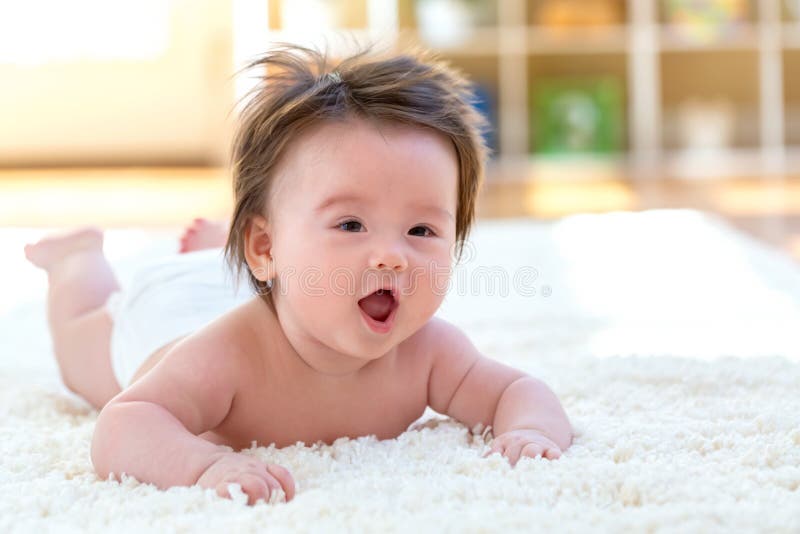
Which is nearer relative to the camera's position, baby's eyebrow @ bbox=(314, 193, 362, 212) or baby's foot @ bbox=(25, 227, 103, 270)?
baby's eyebrow @ bbox=(314, 193, 362, 212)

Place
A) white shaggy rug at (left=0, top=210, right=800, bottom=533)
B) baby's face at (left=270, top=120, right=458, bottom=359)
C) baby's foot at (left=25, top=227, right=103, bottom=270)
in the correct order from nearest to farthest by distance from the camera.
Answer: white shaggy rug at (left=0, top=210, right=800, bottom=533), baby's face at (left=270, top=120, right=458, bottom=359), baby's foot at (left=25, top=227, right=103, bottom=270)

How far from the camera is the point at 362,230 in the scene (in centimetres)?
81

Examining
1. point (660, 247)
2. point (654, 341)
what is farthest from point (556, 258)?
point (654, 341)

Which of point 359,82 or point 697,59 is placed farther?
point 697,59

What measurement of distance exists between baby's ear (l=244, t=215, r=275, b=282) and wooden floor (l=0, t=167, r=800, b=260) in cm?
141

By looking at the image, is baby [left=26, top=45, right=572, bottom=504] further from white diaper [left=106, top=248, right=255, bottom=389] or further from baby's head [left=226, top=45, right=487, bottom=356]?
white diaper [left=106, top=248, right=255, bottom=389]

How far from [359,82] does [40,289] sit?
3.43ft

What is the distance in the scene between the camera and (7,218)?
9.27 ft

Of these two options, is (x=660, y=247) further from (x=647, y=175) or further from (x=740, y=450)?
(x=647, y=175)

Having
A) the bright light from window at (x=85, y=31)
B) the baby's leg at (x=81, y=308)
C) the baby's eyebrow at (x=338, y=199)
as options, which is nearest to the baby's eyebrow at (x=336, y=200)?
the baby's eyebrow at (x=338, y=199)

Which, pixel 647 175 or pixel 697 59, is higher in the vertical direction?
pixel 697 59

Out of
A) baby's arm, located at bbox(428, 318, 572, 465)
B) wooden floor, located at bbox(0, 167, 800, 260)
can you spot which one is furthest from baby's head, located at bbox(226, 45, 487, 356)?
wooden floor, located at bbox(0, 167, 800, 260)

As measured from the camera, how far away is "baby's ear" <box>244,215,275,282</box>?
2.88 feet

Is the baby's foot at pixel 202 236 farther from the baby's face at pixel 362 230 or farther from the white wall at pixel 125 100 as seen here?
the white wall at pixel 125 100
